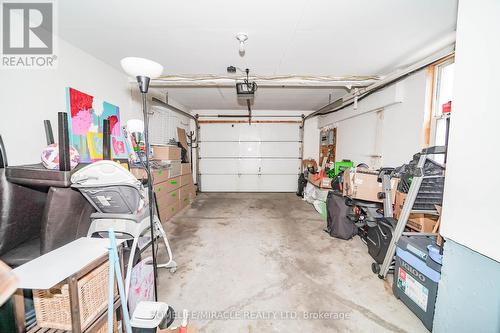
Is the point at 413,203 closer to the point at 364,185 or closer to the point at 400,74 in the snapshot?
the point at 364,185

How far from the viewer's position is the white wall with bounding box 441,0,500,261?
1.00 metres

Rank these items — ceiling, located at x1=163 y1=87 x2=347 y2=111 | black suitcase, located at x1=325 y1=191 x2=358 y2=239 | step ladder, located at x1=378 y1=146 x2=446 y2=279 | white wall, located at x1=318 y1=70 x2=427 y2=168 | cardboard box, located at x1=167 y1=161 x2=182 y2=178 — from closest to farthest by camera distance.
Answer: step ladder, located at x1=378 y1=146 x2=446 y2=279, white wall, located at x1=318 y1=70 x2=427 y2=168, black suitcase, located at x1=325 y1=191 x2=358 y2=239, cardboard box, located at x1=167 y1=161 x2=182 y2=178, ceiling, located at x1=163 y1=87 x2=347 y2=111

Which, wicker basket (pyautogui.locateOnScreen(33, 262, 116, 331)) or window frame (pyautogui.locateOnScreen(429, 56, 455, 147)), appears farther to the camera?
window frame (pyautogui.locateOnScreen(429, 56, 455, 147))

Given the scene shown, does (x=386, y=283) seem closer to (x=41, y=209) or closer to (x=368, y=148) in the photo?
(x=368, y=148)

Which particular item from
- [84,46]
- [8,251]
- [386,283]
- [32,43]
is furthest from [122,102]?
[386,283]

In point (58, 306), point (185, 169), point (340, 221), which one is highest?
point (185, 169)

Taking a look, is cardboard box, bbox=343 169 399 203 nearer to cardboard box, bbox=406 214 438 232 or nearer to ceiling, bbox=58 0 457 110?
cardboard box, bbox=406 214 438 232

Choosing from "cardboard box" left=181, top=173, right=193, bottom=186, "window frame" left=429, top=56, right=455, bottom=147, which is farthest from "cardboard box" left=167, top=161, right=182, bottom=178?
"window frame" left=429, top=56, right=455, bottom=147

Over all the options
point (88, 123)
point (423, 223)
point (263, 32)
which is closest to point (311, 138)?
point (423, 223)

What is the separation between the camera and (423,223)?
6.86 feet

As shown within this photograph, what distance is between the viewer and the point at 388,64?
2.76 meters

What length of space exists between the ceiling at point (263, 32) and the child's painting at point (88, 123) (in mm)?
631

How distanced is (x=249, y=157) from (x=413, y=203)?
195 inches

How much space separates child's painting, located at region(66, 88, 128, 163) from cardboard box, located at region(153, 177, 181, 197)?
81 centimetres
